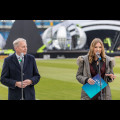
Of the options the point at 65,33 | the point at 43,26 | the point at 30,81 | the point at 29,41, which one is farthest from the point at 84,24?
the point at 30,81

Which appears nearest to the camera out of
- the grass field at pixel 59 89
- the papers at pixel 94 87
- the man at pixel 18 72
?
the papers at pixel 94 87

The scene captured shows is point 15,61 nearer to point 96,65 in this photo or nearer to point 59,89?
point 96,65

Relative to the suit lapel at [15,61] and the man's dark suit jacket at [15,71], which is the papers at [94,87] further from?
the suit lapel at [15,61]

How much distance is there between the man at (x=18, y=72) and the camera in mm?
3613

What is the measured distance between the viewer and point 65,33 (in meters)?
50.6

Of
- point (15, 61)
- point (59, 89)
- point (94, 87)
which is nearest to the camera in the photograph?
point (94, 87)

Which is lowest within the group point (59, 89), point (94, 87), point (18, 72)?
point (59, 89)

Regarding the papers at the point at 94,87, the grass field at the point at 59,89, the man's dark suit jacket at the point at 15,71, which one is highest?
the man's dark suit jacket at the point at 15,71

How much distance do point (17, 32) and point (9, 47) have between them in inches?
125

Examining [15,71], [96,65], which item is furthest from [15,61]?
[96,65]

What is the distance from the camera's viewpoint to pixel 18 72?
3.66 metres

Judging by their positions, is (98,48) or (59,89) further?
(59,89)

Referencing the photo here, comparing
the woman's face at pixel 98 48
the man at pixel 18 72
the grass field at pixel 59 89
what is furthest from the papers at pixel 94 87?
the grass field at pixel 59 89

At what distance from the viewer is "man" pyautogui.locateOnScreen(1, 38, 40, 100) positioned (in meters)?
3.61
